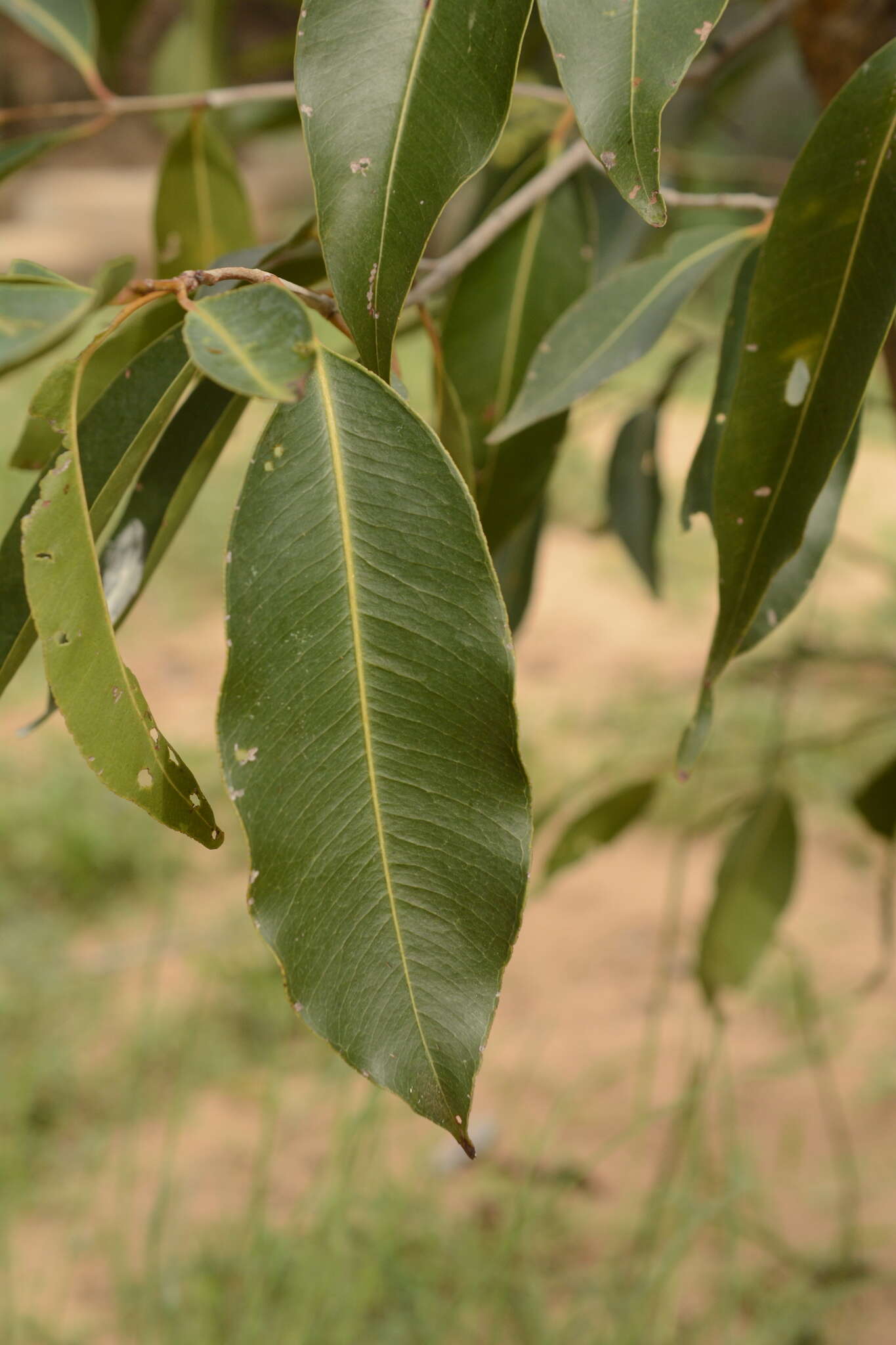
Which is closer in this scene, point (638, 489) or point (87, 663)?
point (87, 663)

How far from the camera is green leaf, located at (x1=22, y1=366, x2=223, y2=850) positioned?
0.31 m

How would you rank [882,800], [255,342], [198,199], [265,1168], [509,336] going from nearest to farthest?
[255,342] < [509,336] < [198,199] < [882,800] < [265,1168]

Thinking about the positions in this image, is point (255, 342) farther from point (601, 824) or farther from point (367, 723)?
point (601, 824)

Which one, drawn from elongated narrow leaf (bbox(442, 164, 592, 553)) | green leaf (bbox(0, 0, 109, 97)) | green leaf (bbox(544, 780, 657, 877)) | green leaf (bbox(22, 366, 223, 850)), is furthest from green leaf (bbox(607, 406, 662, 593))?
green leaf (bbox(22, 366, 223, 850))

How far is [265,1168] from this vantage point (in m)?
1.02

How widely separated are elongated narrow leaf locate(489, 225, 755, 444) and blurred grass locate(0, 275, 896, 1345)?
1.52 feet

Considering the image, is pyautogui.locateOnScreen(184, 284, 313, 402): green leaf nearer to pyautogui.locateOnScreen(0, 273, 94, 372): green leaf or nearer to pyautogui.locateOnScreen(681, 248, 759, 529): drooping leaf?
pyautogui.locateOnScreen(0, 273, 94, 372): green leaf

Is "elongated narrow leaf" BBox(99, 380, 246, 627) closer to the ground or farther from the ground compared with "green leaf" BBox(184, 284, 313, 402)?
closer to the ground

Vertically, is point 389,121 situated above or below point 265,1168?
above

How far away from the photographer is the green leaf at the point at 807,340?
0.37m

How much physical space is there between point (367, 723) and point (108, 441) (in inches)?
4.9

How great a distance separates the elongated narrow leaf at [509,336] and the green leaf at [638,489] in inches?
11.3

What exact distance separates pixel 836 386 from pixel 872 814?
533 mm

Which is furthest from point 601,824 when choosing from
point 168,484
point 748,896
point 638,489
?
point 168,484
